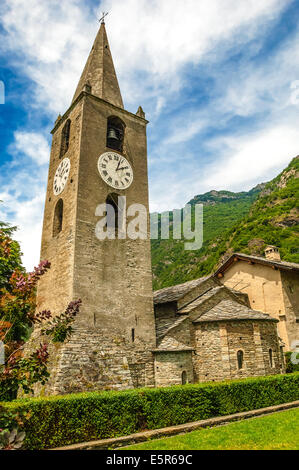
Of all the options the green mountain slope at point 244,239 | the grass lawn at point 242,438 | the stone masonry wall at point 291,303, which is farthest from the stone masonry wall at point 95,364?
the green mountain slope at point 244,239

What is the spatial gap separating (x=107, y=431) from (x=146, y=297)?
7212 millimetres

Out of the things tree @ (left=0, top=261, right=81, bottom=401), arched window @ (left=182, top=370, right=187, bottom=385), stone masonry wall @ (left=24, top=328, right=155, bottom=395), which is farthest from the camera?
arched window @ (left=182, top=370, right=187, bottom=385)

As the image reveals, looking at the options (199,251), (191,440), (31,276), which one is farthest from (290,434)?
(199,251)

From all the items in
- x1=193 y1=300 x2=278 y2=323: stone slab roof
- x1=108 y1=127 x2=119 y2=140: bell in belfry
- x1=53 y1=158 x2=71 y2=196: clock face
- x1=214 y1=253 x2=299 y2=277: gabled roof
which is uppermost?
x1=108 y1=127 x2=119 y2=140: bell in belfry

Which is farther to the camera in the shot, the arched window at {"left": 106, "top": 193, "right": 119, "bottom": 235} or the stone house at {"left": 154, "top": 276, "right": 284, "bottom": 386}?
the arched window at {"left": 106, "top": 193, "right": 119, "bottom": 235}

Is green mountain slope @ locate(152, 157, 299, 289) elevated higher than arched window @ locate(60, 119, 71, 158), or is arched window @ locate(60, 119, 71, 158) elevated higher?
green mountain slope @ locate(152, 157, 299, 289)

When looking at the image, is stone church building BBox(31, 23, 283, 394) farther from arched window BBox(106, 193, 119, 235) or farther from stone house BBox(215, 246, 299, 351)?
stone house BBox(215, 246, 299, 351)

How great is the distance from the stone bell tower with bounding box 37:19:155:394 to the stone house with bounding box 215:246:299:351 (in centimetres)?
1222

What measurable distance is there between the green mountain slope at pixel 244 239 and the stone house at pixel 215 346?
86.0ft

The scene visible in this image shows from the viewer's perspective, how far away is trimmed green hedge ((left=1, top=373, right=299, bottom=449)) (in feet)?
27.0

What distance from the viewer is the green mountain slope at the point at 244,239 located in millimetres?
46084

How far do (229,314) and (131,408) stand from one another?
25.2ft

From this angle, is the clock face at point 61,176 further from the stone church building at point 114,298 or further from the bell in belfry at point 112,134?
the bell in belfry at point 112,134

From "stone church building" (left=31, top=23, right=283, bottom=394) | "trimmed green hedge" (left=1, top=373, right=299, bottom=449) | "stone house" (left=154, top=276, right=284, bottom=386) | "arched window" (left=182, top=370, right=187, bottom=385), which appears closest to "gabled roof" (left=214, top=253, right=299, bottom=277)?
"stone church building" (left=31, top=23, right=283, bottom=394)
